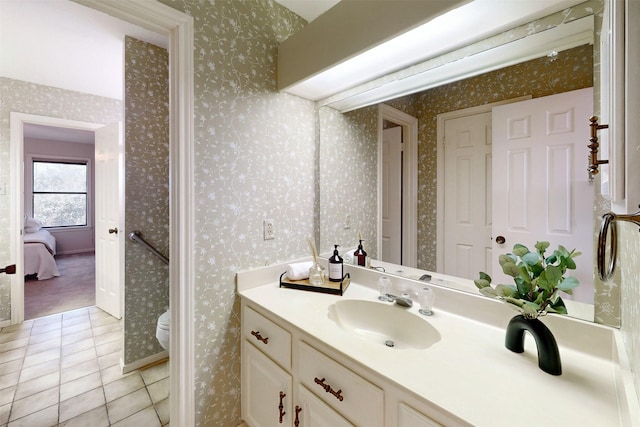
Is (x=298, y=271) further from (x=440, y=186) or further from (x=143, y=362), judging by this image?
(x=143, y=362)

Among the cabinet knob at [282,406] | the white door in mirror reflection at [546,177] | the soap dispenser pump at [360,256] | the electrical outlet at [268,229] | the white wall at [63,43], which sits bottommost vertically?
the cabinet knob at [282,406]

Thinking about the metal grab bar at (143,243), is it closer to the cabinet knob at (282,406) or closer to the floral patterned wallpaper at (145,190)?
the floral patterned wallpaper at (145,190)

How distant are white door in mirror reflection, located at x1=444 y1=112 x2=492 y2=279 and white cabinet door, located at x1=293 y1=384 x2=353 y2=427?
77cm

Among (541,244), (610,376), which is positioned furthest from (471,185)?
(610,376)

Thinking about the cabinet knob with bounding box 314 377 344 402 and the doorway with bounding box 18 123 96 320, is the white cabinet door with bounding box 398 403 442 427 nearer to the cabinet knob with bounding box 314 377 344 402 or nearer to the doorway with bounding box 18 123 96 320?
the cabinet knob with bounding box 314 377 344 402

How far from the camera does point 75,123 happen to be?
293 cm

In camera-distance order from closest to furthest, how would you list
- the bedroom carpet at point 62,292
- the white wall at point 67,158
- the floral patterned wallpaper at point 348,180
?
the floral patterned wallpaper at point 348,180
the bedroom carpet at point 62,292
the white wall at point 67,158

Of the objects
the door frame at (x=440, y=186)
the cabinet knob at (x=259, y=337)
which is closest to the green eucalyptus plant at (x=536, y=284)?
the door frame at (x=440, y=186)

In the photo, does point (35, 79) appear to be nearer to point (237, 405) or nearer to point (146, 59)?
point (146, 59)

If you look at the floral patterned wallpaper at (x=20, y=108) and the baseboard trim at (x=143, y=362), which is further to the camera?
the floral patterned wallpaper at (x=20, y=108)

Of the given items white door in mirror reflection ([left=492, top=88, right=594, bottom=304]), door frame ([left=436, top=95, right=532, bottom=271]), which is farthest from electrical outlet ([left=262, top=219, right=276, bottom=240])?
white door in mirror reflection ([left=492, top=88, right=594, bottom=304])

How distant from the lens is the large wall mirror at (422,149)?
89 cm

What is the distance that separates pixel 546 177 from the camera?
961mm

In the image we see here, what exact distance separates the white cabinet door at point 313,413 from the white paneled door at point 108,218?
2.43 metres
